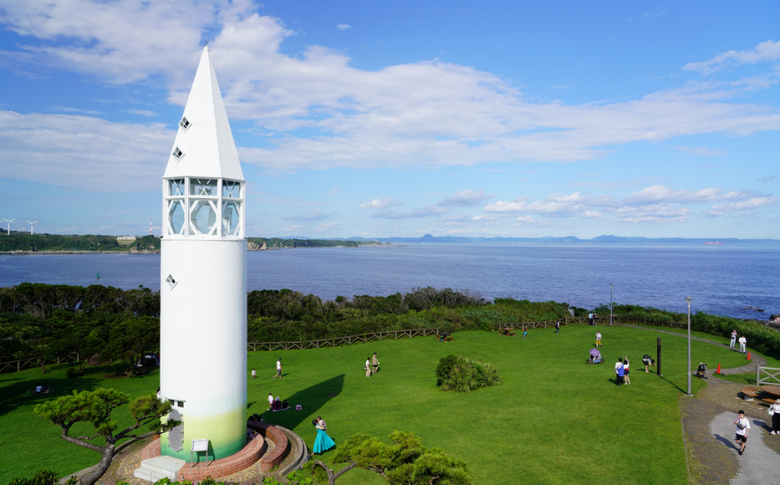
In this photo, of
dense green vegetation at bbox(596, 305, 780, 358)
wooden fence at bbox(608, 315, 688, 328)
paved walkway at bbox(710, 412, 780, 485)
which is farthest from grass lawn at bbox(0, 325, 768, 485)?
wooden fence at bbox(608, 315, 688, 328)

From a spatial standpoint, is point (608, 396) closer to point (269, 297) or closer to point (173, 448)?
point (173, 448)

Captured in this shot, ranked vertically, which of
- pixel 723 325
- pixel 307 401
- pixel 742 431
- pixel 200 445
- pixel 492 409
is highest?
pixel 200 445

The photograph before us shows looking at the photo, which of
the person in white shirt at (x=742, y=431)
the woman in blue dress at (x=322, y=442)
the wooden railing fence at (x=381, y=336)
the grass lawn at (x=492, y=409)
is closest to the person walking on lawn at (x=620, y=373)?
the grass lawn at (x=492, y=409)

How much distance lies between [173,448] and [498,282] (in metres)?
102

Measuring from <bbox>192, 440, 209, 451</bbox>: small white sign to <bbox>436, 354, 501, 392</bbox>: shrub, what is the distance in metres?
13.1

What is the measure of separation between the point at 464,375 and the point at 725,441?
36.3 feet

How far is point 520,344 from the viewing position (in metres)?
34.1

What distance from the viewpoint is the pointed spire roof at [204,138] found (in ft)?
43.4

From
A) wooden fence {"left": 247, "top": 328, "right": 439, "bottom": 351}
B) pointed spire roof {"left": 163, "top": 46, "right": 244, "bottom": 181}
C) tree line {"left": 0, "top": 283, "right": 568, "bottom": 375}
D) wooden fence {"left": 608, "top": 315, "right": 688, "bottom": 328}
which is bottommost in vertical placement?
wooden fence {"left": 247, "top": 328, "right": 439, "bottom": 351}

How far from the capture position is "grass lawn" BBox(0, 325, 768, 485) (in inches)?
555

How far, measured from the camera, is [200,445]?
12672 millimetres

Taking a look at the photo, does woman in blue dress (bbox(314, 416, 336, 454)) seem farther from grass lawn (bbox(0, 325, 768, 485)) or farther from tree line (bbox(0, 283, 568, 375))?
tree line (bbox(0, 283, 568, 375))

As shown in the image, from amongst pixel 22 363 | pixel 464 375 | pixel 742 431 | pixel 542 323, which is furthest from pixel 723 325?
pixel 22 363

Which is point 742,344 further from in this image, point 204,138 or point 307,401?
point 204,138
